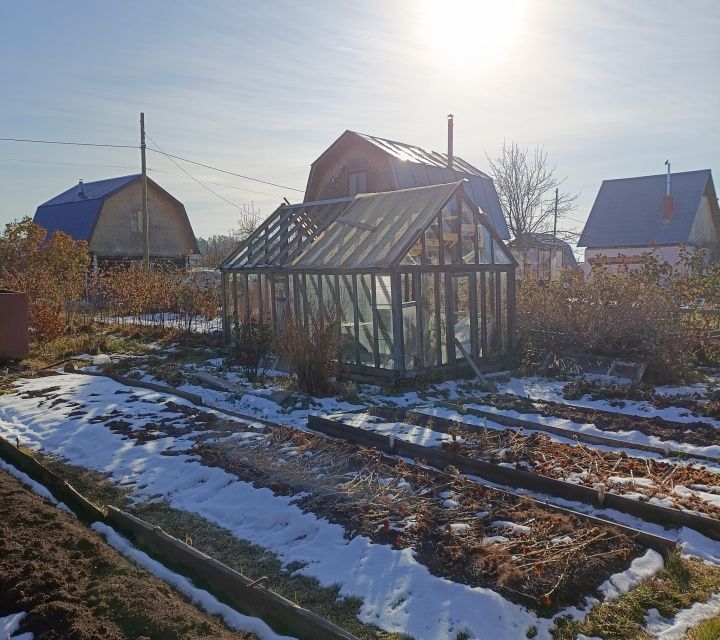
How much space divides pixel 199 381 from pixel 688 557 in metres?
8.79

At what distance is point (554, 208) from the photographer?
1346 inches

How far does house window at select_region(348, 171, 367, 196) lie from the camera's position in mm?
25094

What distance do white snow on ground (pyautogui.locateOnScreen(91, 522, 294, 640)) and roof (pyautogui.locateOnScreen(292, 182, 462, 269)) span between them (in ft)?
23.3

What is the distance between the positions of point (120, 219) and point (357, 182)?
47.2ft

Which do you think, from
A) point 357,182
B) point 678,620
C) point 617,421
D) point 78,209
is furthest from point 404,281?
point 78,209

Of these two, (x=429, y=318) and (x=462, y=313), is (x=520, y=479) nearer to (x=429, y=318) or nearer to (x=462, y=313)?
(x=429, y=318)

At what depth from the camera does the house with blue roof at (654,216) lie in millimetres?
32844

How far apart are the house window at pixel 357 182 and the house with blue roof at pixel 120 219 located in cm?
1278

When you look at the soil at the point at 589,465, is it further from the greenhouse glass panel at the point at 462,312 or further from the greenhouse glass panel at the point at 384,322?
the greenhouse glass panel at the point at 462,312

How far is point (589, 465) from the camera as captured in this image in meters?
6.67

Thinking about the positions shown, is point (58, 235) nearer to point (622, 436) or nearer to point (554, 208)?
point (622, 436)

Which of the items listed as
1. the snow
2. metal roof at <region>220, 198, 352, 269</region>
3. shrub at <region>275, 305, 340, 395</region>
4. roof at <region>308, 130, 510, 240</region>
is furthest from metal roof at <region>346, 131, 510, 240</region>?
the snow

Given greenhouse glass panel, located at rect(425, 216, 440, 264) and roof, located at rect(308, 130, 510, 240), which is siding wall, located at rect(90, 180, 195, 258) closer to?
roof, located at rect(308, 130, 510, 240)

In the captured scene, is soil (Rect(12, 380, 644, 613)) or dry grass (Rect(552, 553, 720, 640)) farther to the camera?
soil (Rect(12, 380, 644, 613))
